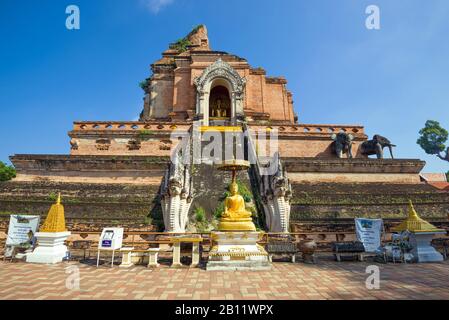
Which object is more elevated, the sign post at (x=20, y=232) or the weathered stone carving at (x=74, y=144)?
the weathered stone carving at (x=74, y=144)

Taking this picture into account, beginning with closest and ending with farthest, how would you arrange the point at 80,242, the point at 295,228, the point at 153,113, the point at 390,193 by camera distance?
the point at 80,242
the point at 295,228
the point at 390,193
the point at 153,113

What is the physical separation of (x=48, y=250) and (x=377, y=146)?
21.4 metres

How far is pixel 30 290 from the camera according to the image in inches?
201

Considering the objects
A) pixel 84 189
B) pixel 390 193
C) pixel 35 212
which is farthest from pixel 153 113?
pixel 390 193

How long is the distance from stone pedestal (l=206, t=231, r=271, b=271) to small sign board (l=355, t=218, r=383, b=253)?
4206 mm

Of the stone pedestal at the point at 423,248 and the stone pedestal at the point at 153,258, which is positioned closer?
the stone pedestal at the point at 153,258

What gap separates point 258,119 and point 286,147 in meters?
4.63

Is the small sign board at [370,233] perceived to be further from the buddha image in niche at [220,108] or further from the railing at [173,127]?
the buddha image in niche at [220,108]

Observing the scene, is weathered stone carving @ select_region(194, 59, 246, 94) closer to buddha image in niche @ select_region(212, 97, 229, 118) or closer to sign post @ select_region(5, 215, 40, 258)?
buddha image in niche @ select_region(212, 97, 229, 118)

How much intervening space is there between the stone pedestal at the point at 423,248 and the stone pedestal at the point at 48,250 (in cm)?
1153

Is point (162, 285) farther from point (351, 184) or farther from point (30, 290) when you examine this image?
point (351, 184)

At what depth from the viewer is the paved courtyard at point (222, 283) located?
4.86 meters

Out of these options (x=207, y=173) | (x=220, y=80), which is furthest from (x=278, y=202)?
(x=220, y=80)

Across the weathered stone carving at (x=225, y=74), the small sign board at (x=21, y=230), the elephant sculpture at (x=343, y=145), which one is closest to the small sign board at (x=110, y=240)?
the small sign board at (x=21, y=230)
